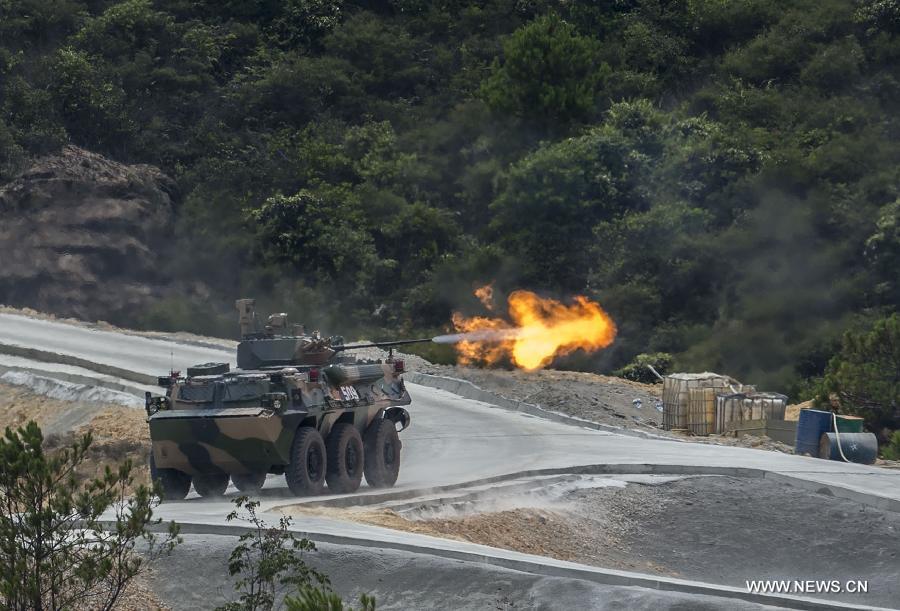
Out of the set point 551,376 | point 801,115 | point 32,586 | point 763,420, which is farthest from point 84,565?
→ point 801,115

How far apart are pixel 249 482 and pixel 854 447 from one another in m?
14.3

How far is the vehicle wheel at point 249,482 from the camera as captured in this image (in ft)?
82.3

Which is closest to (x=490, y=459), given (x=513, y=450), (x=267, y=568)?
(x=513, y=450)

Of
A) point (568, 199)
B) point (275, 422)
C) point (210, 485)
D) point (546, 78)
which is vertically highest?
point (546, 78)

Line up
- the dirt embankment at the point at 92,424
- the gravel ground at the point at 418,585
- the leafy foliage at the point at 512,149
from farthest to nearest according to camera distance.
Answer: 1. the leafy foliage at the point at 512,149
2. the dirt embankment at the point at 92,424
3. the gravel ground at the point at 418,585

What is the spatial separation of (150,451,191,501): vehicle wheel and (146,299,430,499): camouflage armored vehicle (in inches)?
0.6

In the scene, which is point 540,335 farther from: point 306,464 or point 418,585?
point 418,585

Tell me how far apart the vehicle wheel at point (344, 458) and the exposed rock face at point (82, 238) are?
3552 centimetres

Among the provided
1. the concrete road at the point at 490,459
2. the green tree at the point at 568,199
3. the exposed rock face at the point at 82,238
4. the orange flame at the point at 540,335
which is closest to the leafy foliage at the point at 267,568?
the concrete road at the point at 490,459

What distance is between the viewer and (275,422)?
A: 75.8 feet

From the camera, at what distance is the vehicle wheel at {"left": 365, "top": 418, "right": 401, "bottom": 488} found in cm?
2647

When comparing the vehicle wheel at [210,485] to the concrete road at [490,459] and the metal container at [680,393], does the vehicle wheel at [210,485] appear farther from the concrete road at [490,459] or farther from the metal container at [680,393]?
the metal container at [680,393]

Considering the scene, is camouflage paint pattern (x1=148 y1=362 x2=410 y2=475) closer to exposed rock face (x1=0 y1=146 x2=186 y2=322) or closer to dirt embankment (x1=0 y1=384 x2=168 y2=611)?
dirt embankment (x1=0 y1=384 x2=168 y2=611)

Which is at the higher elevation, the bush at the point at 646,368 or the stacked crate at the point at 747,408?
the bush at the point at 646,368
